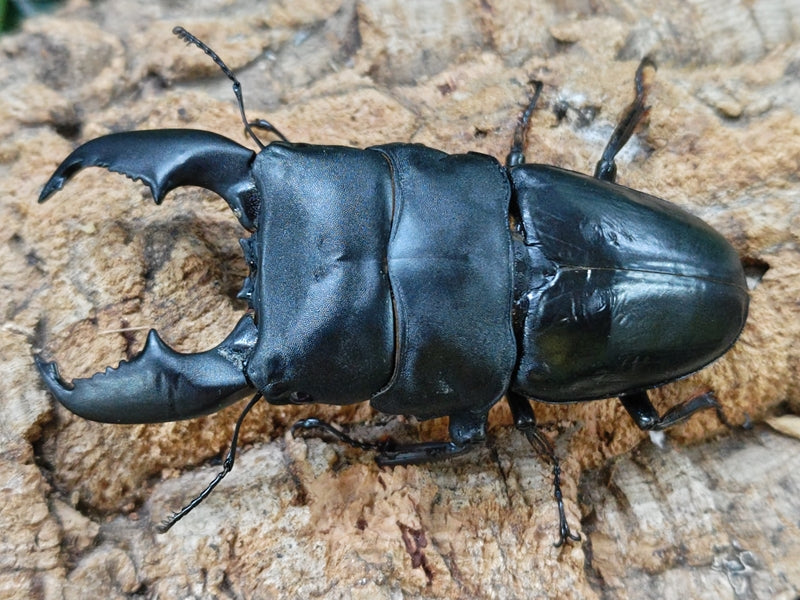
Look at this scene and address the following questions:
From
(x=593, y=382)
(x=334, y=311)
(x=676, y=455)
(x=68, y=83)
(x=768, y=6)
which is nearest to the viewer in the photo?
(x=334, y=311)

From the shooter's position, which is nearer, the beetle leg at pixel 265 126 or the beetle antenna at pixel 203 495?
the beetle antenna at pixel 203 495

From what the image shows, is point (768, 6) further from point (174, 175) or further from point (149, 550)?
point (149, 550)

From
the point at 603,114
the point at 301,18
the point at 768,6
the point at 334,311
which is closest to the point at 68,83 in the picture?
the point at 301,18

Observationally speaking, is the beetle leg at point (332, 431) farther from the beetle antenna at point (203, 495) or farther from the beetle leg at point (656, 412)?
the beetle leg at point (656, 412)

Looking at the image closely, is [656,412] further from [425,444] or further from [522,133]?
[522,133]

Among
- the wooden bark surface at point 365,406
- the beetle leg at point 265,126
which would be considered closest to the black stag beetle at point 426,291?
the wooden bark surface at point 365,406

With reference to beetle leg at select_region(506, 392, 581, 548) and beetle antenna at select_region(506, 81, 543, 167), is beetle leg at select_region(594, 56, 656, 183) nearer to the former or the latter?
beetle antenna at select_region(506, 81, 543, 167)
